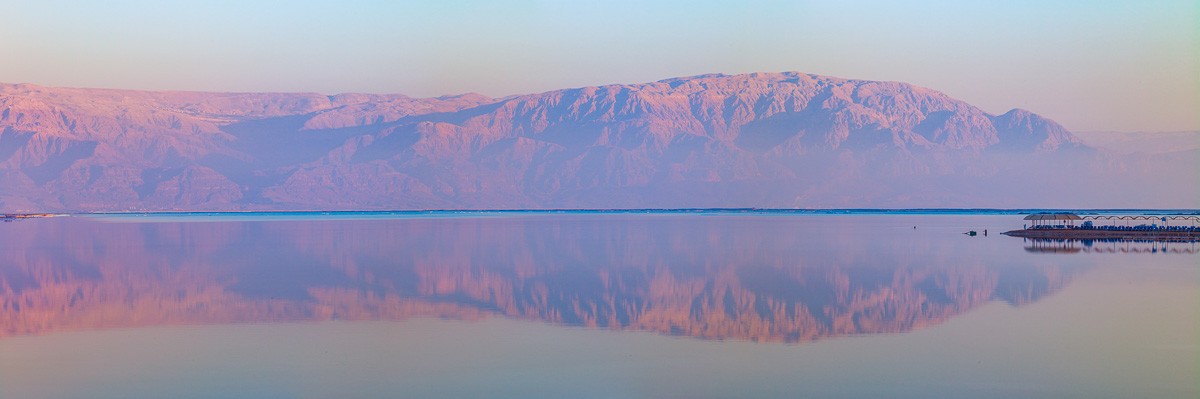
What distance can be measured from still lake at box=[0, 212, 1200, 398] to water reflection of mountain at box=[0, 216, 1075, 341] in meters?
0.16

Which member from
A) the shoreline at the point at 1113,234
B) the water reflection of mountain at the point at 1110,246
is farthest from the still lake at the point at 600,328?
the shoreline at the point at 1113,234

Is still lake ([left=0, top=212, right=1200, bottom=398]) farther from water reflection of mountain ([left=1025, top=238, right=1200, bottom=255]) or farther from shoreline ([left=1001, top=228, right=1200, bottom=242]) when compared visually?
shoreline ([left=1001, top=228, right=1200, bottom=242])

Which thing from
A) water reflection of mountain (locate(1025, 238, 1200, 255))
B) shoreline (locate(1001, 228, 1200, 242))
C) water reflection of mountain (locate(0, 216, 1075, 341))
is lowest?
shoreline (locate(1001, 228, 1200, 242))

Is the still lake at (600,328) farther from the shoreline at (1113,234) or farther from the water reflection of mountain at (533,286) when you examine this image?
the shoreline at (1113,234)

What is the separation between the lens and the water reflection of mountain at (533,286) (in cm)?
3347

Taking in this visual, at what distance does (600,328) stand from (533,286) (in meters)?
12.7

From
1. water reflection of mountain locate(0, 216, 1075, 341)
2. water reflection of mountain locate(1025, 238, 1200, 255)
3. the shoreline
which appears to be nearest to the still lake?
water reflection of mountain locate(0, 216, 1075, 341)

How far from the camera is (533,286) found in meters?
43.6

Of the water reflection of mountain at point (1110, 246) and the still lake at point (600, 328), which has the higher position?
the still lake at point (600, 328)

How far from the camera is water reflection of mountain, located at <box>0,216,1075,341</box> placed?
110 ft

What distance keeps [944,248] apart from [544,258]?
26164 mm

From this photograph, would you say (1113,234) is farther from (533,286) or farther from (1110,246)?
(533,286)

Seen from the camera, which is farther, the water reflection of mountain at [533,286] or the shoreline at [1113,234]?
the shoreline at [1113,234]

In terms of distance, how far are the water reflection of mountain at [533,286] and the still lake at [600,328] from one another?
0.16 m
